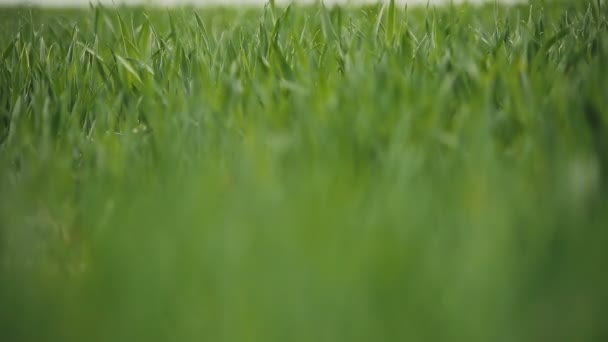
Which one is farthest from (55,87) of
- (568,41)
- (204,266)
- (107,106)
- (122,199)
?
(568,41)

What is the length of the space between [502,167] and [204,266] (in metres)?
0.52

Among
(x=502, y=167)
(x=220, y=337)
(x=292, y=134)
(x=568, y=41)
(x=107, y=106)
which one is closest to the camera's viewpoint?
(x=220, y=337)

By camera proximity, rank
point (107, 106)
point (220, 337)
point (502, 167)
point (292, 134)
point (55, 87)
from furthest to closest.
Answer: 1. point (55, 87)
2. point (107, 106)
3. point (292, 134)
4. point (502, 167)
5. point (220, 337)

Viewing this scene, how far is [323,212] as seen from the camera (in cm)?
84

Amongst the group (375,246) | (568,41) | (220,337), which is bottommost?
(220,337)

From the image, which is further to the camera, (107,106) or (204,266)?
(107,106)

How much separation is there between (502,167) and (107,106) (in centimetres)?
99

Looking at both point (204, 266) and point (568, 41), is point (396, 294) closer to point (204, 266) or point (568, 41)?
point (204, 266)

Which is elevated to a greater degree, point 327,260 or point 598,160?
point 598,160

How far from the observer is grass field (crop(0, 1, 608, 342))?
2.43 ft

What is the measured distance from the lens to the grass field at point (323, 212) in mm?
740

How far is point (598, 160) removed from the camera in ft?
3.49

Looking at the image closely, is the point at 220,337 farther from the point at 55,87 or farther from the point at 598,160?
the point at 55,87

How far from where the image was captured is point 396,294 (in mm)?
746
